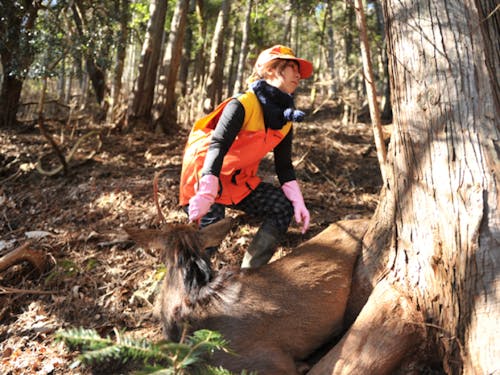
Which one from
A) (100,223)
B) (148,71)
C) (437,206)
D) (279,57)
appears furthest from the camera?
(148,71)

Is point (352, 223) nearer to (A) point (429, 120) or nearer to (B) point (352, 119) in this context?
(A) point (429, 120)

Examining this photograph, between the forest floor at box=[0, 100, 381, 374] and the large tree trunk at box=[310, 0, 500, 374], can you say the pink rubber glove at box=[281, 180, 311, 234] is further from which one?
the large tree trunk at box=[310, 0, 500, 374]

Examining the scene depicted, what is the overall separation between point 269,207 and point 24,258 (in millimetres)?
2426

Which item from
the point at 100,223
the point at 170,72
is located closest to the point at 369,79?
the point at 100,223

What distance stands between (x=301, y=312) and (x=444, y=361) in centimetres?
87

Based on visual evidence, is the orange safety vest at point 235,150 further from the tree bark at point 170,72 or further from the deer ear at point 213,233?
the tree bark at point 170,72

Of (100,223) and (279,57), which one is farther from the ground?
(279,57)

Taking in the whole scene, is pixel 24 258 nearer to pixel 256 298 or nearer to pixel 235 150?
pixel 235 150

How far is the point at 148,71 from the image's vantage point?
9.26m

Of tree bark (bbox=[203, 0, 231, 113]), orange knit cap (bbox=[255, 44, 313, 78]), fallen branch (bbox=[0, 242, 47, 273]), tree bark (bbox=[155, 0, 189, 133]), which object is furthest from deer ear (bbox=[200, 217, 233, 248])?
tree bark (bbox=[203, 0, 231, 113])

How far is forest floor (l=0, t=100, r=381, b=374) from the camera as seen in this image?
148 inches

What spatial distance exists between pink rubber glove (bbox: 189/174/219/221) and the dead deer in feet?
0.48

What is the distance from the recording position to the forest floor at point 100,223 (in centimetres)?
375

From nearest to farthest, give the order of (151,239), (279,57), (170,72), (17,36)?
(151,239) < (279,57) < (17,36) < (170,72)
